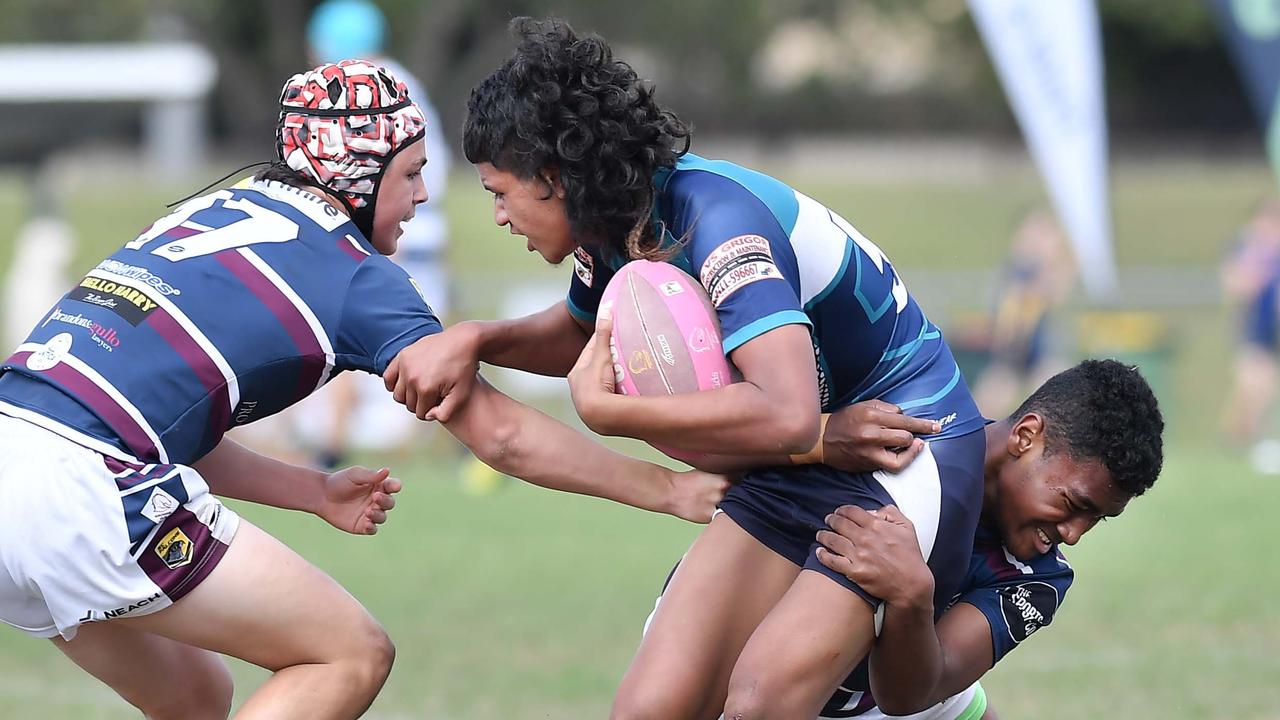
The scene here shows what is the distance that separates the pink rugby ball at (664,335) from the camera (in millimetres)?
3789

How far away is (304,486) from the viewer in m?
4.23

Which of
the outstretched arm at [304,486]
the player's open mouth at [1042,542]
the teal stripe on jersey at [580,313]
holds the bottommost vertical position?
the player's open mouth at [1042,542]

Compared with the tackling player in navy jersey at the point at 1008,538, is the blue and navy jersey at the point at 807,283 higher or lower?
higher

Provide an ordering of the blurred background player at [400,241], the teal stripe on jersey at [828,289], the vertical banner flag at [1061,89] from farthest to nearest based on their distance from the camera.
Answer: the vertical banner flag at [1061,89], the blurred background player at [400,241], the teal stripe on jersey at [828,289]

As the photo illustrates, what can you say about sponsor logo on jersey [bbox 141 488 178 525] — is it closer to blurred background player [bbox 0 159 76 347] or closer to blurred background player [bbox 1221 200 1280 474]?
blurred background player [bbox 0 159 76 347]

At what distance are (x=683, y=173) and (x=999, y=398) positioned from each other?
1145cm

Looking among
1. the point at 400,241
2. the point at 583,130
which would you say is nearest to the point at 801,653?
the point at 583,130

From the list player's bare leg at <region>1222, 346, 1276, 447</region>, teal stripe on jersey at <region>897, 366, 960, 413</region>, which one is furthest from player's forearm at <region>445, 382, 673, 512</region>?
player's bare leg at <region>1222, 346, 1276, 447</region>

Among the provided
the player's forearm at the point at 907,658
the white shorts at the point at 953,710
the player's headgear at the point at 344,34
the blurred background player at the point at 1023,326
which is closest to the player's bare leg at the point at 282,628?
the player's forearm at the point at 907,658

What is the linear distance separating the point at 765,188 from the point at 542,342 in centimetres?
94

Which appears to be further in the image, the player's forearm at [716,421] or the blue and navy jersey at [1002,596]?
the blue and navy jersey at [1002,596]

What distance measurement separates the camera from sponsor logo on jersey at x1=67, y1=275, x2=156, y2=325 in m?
3.59

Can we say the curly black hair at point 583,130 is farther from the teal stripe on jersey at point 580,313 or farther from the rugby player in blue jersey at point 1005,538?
the rugby player in blue jersey at point 1005,538

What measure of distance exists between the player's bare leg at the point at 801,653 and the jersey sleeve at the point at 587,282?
1.03m
